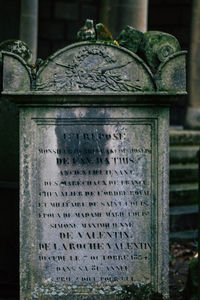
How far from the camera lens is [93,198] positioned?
12.9ft

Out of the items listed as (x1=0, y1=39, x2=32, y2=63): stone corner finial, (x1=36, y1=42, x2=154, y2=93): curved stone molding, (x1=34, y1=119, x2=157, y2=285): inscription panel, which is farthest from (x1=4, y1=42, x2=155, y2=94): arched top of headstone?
(x1=34, y1=119, x2=157, y2=285): inscription panel

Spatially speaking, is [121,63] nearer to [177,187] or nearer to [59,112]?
[59,112]

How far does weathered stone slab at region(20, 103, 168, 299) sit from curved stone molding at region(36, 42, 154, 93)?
175 millimetres

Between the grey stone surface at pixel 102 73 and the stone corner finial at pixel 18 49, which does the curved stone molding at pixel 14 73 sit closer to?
the grey stone surface at pixel 102 73

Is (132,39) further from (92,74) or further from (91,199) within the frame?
(91,199)

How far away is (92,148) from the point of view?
3920 mm

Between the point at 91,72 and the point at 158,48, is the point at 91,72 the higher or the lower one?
the lower one

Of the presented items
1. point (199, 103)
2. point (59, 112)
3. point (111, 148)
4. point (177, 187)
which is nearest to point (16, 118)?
point (59, 112)

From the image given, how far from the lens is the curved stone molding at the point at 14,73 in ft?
12.3

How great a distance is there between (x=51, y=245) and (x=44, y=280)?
0.93ft

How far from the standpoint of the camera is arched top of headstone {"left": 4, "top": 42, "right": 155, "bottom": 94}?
3.78 metres

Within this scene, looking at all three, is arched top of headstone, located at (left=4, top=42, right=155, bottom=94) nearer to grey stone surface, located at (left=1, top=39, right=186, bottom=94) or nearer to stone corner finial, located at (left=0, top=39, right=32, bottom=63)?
grey stone surface, located at (left=1, top=39, right=186, bottom=94)

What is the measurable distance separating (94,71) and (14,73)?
604mm

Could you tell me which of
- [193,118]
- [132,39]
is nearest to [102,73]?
[132,39]
